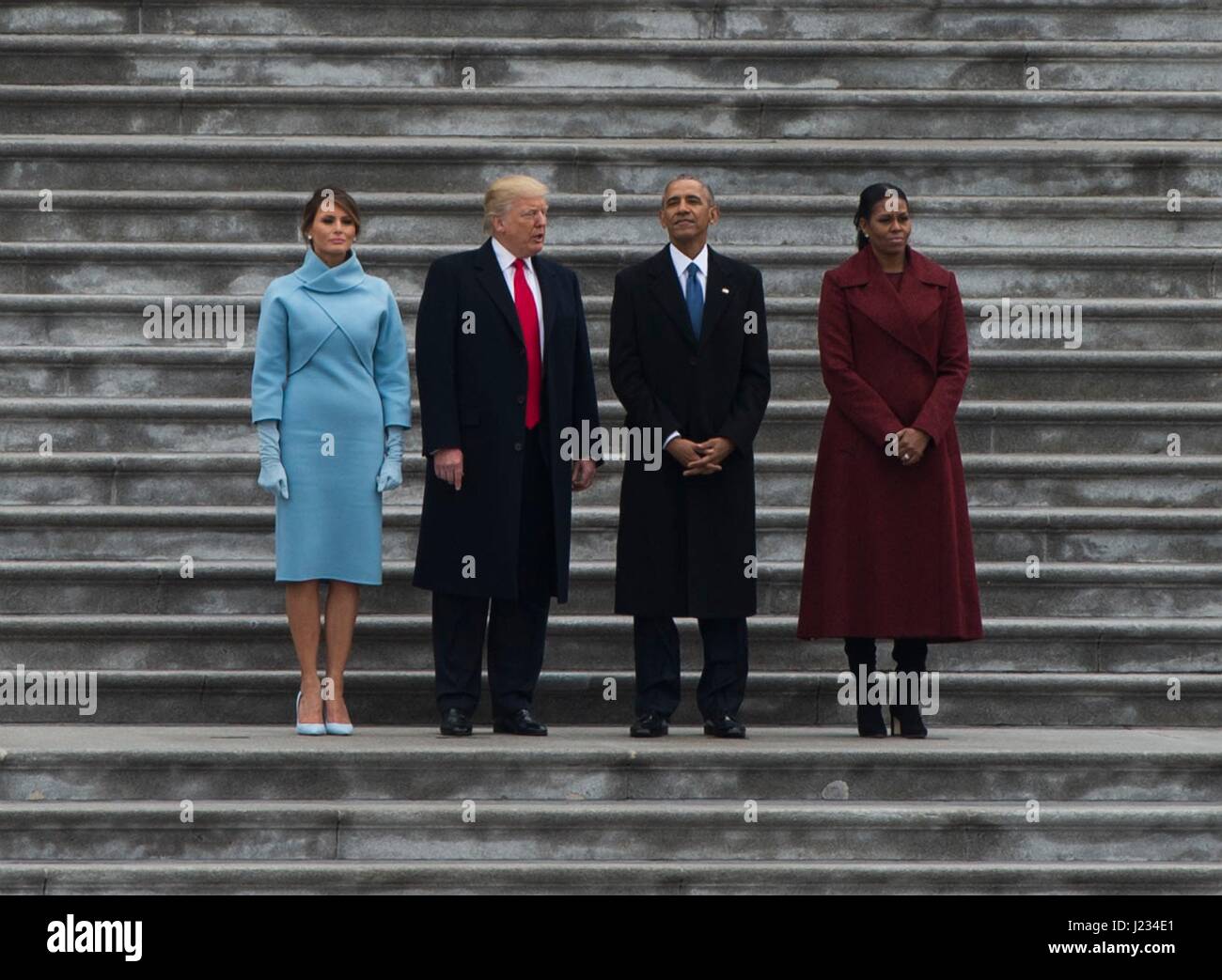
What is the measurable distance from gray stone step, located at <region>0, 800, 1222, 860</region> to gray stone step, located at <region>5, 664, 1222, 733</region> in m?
1.25

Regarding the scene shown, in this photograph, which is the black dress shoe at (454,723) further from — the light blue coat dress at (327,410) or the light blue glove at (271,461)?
the light blue glove at (271,461)

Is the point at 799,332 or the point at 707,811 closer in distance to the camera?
the point at 707,811

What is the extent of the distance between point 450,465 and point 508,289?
2.27ft

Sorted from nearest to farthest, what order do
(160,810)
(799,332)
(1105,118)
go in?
(160,810) < (799,332) < (1105,118)

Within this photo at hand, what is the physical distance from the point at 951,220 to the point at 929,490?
2666mm

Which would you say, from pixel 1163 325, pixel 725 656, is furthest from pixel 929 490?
pixel 1163 325

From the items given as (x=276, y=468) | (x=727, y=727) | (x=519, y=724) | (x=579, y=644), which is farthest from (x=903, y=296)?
(x=276, y=468)

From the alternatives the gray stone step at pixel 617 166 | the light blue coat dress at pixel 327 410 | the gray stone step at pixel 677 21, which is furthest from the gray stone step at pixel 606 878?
the gray stone step at pixel 677 21

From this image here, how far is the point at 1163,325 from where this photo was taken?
9.91 m

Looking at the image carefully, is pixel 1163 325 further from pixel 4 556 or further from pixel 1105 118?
pixel 4 556

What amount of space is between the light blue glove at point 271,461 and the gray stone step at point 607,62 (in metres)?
3.82

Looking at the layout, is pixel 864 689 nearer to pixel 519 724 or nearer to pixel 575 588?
pixel 519 724

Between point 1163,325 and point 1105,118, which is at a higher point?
A: point 1105,118

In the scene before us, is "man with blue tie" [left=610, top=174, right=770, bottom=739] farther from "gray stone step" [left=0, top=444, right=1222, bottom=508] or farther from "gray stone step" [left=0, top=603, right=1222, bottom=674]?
"gray stone step" [left=0, top=444, right=1222, bottom=508]
